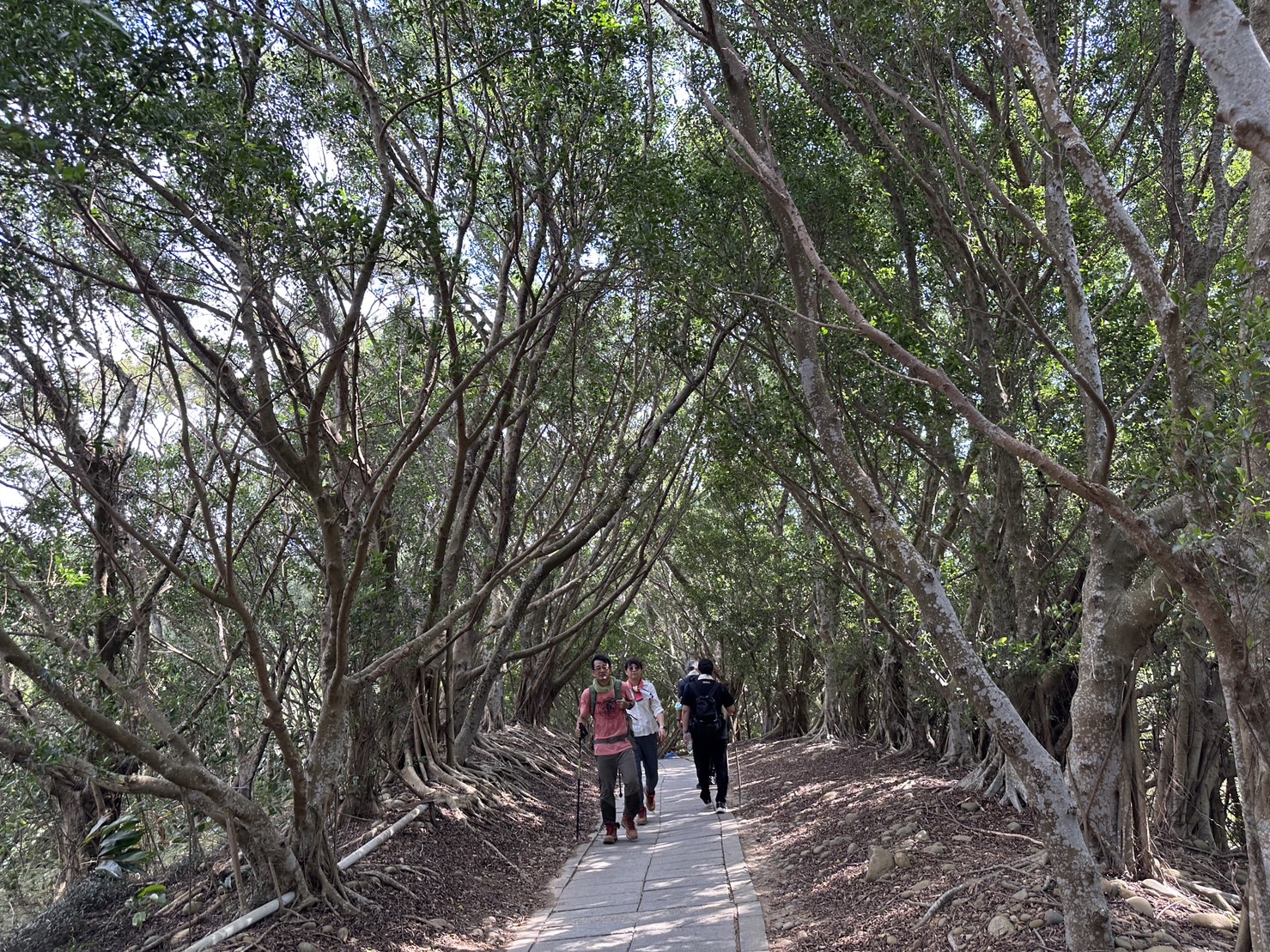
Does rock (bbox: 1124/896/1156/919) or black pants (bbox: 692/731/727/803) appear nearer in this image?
rock (bbox: 1124/896/1156/919)

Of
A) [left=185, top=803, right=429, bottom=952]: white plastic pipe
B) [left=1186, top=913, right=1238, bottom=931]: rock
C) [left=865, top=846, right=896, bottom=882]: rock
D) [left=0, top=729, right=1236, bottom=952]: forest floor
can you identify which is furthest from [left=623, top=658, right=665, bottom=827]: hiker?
[left=1186, top=913, right=1238, bottom=931]: rock

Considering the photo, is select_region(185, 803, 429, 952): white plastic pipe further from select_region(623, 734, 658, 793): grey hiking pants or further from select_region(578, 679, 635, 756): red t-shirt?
select_region(623, 734, 658, 793): grey hiking pants

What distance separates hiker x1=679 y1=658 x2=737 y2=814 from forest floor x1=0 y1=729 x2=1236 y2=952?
0.61 m

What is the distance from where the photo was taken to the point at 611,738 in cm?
837

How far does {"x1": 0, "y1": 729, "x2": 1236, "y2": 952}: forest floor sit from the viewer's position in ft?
14.8

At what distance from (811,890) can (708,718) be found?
3.36m

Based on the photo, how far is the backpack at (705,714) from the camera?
380 inches

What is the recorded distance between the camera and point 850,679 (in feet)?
50.0

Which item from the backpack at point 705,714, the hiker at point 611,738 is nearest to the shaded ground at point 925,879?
the backpack at point 705,714

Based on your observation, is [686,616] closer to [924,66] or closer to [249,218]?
[924,66]

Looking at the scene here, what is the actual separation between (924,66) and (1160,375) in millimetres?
3156

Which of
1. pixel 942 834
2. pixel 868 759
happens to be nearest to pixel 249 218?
pixel 942 834

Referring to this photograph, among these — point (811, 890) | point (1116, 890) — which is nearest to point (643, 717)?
point (811, 890)

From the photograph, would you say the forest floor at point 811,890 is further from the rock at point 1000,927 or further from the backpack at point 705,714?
the backpack at point 705,714
